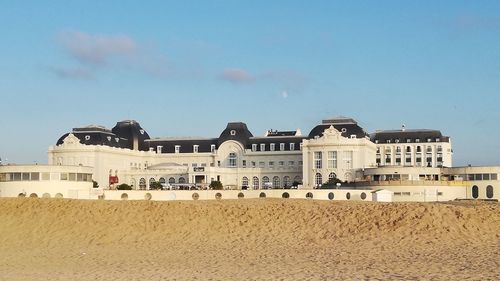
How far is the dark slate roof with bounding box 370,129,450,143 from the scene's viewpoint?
14473cm

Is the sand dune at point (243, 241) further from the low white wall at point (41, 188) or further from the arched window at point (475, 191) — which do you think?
the arched window at point (475, 191)

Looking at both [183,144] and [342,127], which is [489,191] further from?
[183,144]

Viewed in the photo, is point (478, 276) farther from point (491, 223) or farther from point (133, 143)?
point (133, 143)

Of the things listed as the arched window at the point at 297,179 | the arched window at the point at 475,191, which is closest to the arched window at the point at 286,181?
the arched window at the point at 297,179

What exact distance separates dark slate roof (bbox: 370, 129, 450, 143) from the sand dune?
370ft

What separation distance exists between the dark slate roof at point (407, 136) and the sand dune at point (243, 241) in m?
113

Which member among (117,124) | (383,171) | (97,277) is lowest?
(97,277)

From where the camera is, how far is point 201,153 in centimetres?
13662

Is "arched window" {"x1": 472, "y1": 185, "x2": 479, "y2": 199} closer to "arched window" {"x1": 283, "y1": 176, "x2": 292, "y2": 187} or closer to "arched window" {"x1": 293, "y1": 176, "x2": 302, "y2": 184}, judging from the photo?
"arched window" {"x1": 293, "y1": 176, "x2": 302, "y2": 184}

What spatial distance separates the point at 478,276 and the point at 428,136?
128992 mm

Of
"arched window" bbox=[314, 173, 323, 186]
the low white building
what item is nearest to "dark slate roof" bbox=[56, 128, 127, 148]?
"arched window" bbox=[314, 173, 323, 186]

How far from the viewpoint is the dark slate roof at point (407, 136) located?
144725mm

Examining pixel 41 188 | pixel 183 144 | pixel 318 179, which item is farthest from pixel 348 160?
pixel 41 188

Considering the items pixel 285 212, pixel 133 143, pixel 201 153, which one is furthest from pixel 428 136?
pixel 285 212
